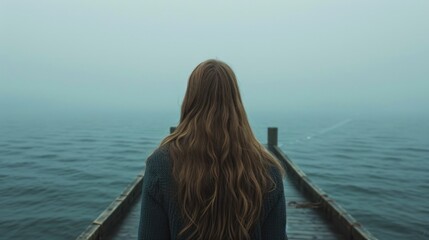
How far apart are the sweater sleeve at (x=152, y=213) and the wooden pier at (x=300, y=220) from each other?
4.17 m

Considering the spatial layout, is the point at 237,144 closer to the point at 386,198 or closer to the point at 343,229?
the point at 343,229

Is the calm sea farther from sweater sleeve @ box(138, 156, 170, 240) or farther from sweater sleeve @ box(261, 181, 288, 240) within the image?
sweater sleeve @ box(261, 181, 288, 240)

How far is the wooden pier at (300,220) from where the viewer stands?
5.83 m

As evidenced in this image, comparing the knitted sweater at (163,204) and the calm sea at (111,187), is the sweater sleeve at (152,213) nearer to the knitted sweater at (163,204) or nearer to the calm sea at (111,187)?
the knitted sweater at (163,204)

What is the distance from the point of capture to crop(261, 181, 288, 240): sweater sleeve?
164cm

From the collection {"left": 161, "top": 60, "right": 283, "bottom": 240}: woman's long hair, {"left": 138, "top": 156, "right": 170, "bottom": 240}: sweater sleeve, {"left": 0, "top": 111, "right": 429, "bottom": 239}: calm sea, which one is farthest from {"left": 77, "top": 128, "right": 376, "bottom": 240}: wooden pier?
{"left": 161, "top": 60, "right": 283, "bottom": 240}: woman's long hair

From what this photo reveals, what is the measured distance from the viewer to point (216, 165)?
1.53 meters

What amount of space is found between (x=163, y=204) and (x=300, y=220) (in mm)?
5910

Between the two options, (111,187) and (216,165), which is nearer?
(216,165)

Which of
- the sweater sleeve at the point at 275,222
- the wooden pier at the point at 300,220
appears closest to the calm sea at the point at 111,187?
the wooden pier at the point at 300,220

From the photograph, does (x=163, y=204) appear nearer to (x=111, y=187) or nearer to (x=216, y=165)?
(x=216, y=165)

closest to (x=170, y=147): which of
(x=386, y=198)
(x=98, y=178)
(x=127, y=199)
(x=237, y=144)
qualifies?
(x=237, y=144)

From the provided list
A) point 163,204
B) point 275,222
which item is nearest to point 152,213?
point 163,204

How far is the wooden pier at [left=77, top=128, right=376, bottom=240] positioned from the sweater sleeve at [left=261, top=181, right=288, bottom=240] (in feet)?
14.2
